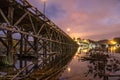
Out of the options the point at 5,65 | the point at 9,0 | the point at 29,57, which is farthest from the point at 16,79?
the point at 29,57

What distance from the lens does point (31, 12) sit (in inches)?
752

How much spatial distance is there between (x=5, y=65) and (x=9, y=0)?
4783 mm

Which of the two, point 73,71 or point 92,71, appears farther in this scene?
point 92,71

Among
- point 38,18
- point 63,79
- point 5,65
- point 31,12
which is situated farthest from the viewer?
point 38,18

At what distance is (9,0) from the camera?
14.9m

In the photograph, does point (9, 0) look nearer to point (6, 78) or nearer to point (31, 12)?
point (31, 12)

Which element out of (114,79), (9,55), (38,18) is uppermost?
(38,18)

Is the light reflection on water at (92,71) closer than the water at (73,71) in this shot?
No

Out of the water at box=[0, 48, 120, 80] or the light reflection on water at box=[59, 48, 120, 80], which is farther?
the light reflection on water at box=[59, 48, 120, 80]

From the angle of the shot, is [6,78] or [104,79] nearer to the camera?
[6,78]

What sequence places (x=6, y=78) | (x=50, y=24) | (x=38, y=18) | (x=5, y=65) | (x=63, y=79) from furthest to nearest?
(x=50, y=24) → (x=38, y=18) → (x=5, y=65) → (x=63, y=79) → (x=6, y=78)

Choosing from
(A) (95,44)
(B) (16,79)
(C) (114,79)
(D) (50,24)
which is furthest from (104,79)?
(A) (95,44)

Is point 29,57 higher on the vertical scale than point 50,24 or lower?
lower

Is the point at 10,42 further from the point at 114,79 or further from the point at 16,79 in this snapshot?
the point at 114,79
